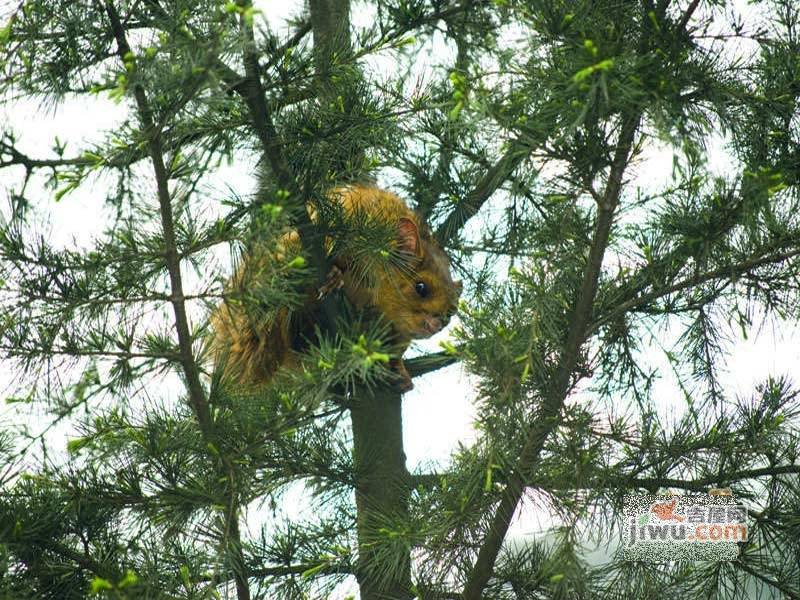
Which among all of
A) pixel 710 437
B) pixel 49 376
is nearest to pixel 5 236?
pixel 49 376

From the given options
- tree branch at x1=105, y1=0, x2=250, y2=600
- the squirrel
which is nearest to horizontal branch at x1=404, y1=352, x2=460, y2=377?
the squirrel

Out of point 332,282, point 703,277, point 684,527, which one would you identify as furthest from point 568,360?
point 332,282

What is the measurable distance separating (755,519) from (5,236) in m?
1.85

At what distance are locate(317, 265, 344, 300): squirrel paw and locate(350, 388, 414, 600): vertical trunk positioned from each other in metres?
0.28

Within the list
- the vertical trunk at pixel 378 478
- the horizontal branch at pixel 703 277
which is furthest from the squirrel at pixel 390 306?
the horizontal branch at pixel 703 277

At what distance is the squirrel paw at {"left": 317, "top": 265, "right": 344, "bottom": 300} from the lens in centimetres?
267

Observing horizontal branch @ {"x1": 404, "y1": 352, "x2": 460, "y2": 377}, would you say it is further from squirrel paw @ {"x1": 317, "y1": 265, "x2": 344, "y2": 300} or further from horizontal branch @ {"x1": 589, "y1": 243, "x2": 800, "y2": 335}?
horizontal branch @ {"x1": 589, "y1": 243, "x2": 800, "y2": 335}

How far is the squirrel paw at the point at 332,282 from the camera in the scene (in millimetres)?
2674

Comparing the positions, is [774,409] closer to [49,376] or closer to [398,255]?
[398,255]

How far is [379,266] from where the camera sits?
2.60m

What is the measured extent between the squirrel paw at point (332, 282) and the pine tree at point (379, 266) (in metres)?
0.03

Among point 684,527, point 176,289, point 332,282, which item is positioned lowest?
point 684,527

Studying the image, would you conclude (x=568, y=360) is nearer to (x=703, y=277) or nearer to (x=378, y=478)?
(x=703, y=277)

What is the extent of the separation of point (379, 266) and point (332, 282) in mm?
180
